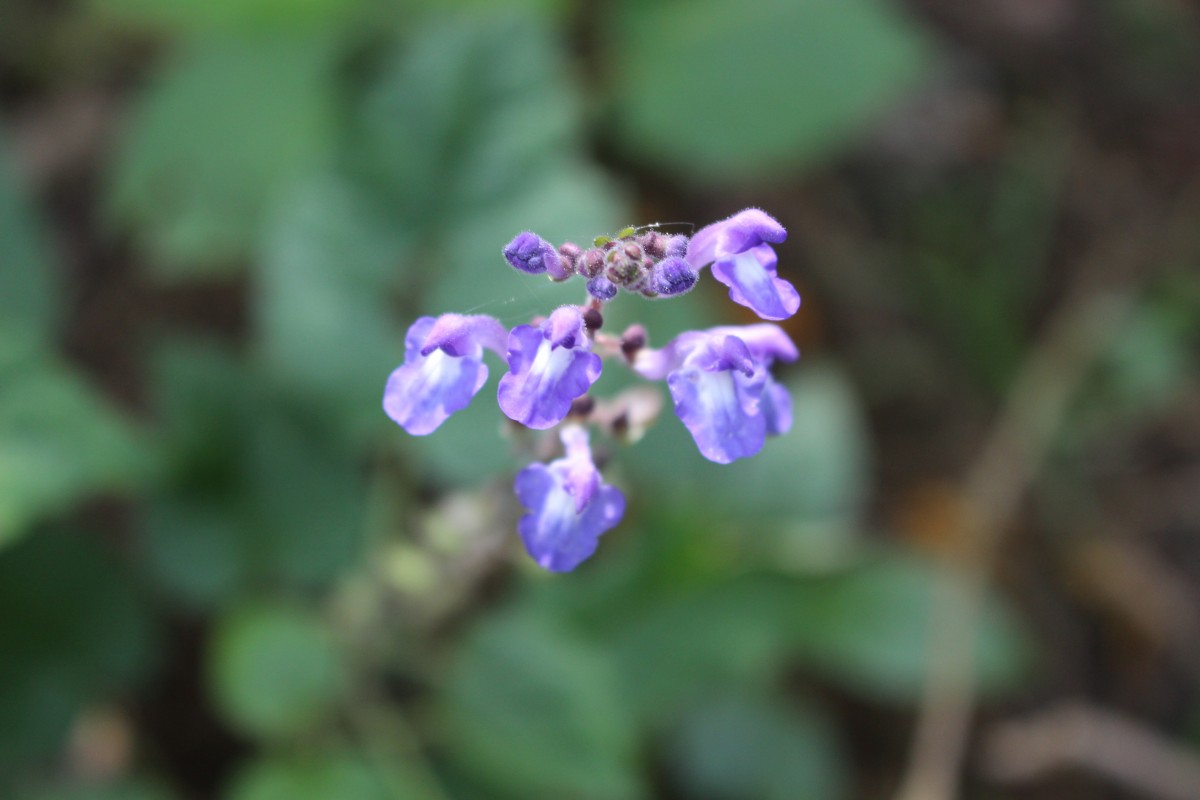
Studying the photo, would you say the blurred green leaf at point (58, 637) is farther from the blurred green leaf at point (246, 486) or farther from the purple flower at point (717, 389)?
the purple flower at point (717, 389)

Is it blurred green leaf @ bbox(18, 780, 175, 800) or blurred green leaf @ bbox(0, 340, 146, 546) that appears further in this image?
blurred green leaf @ bbox(18, 780, 175, 800)

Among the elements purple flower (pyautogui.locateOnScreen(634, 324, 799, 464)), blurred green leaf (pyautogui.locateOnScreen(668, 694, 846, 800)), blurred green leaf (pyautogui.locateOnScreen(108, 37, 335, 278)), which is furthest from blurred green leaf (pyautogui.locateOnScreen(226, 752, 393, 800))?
blurred green leaf (pyautogui.locateOnScreen(108, 37, 335, 278))

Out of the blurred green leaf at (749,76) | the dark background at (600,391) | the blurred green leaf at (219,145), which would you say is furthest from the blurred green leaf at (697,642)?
the blurred green leaf at (219,145)

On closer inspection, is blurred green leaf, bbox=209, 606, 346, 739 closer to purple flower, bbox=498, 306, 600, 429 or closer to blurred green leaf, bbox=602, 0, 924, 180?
purple flower, bbox=498, 306, 600, 429

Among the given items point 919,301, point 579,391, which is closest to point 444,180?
point 579,391

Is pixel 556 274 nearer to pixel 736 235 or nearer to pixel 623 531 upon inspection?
pixel 736 235

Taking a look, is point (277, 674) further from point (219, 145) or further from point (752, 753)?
point (219, 145)

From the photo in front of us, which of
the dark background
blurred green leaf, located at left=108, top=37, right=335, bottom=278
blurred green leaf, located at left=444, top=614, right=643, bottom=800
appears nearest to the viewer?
blurred green leaf, located at left=444, top=614, right=643, bottom=800
